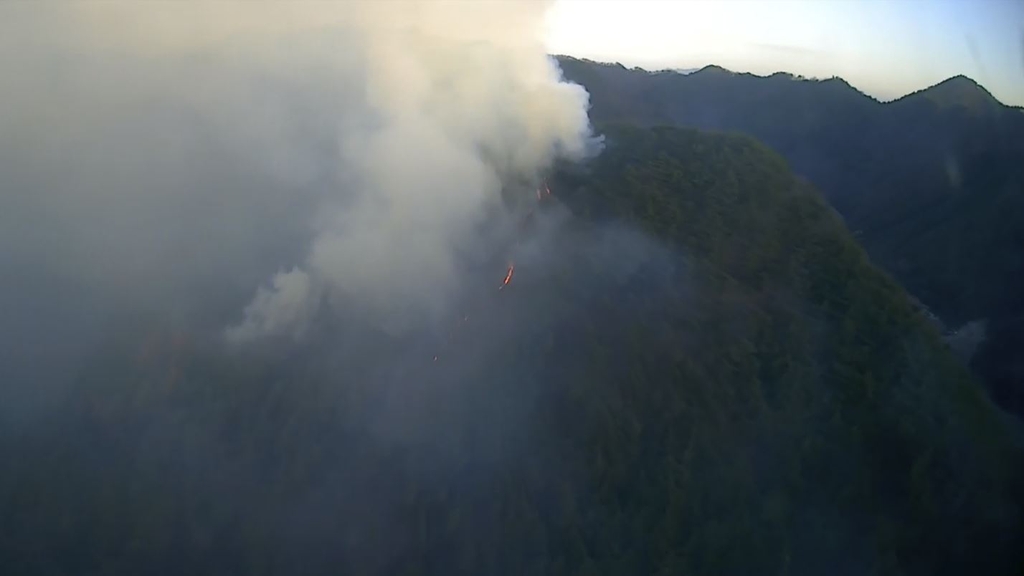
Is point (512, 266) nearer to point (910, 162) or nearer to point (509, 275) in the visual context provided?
point (509, 275)

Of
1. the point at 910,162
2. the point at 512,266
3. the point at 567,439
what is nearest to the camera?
the point at 567,439

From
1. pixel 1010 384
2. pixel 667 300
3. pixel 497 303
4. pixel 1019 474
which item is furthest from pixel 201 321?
pixel 1010 384

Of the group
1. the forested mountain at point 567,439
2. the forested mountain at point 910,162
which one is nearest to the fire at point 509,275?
the forested mountain at point 567,439

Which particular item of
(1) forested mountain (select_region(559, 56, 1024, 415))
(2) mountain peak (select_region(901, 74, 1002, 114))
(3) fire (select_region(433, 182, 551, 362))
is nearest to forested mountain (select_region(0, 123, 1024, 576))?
(3) fire (select_region(433, 182, 551, 362))

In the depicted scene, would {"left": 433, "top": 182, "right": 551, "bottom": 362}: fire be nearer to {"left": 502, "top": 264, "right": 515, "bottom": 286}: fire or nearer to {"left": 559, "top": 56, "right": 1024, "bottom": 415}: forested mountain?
{"left": 502, "top": 264, "right": 515, "bottom": 286}: fire

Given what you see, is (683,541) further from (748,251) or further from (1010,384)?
(1010,384)

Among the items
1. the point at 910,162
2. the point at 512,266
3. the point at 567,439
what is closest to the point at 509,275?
the point at 512,266
